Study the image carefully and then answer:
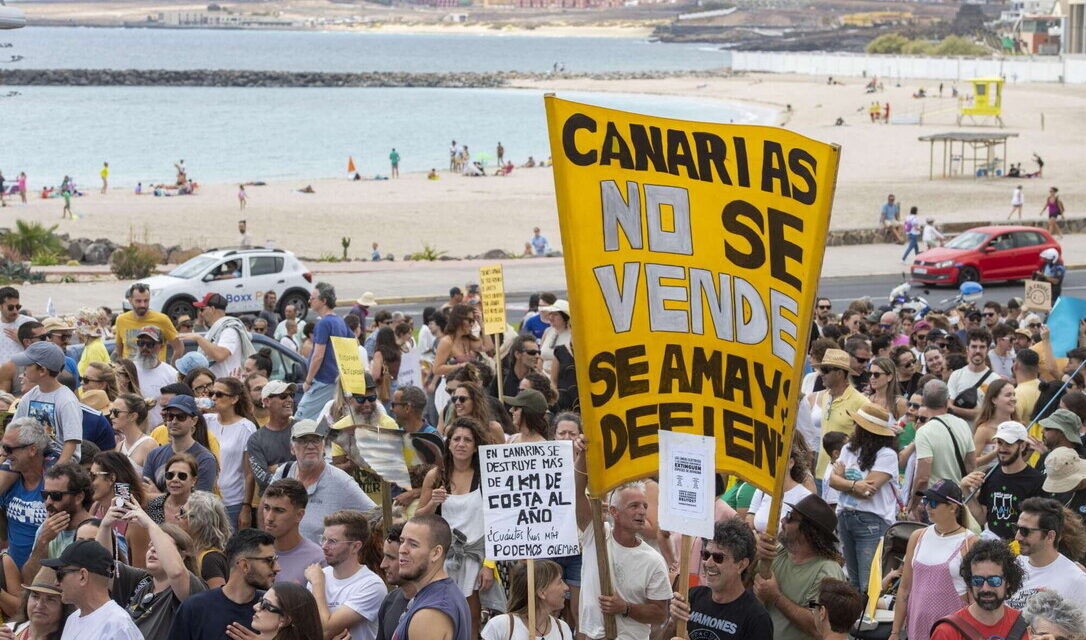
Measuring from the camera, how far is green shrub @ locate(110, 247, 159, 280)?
111ft

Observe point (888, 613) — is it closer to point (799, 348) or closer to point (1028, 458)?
point (1028, 458)

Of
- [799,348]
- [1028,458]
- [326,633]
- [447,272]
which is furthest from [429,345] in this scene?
[447,272]

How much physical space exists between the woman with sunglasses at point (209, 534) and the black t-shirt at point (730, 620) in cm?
239

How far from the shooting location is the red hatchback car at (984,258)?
31.8 metres

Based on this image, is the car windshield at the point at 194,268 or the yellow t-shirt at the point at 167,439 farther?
the car windshield at the point at 194,268

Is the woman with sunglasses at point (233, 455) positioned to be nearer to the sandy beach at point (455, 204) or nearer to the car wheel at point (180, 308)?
the car wheel at point (180, 308)

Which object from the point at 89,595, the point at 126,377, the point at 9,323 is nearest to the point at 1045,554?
the point at 89,595

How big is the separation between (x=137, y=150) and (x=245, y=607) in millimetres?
90253

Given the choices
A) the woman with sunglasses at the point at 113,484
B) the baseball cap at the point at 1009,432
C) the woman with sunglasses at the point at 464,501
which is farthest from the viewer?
the baseball cap at the point at 1009,432

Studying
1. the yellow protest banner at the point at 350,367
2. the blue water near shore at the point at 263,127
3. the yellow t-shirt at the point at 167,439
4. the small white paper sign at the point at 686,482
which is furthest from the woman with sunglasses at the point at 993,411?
the blue water near shore at the point at 263,127

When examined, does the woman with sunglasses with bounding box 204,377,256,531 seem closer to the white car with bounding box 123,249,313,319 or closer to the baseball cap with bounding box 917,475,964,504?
the baseball cap with bounding box 917,475,964,504

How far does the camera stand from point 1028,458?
9.39 meters

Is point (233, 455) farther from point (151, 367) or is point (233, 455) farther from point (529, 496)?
point (529, 496)

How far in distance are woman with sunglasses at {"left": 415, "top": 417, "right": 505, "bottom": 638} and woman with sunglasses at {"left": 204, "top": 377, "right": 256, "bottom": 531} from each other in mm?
1668
